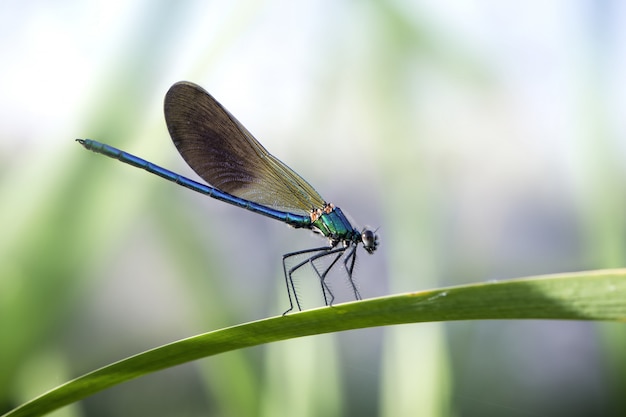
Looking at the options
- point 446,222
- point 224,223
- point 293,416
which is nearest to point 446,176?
point 446,222

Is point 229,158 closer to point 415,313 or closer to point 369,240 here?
point 369,240

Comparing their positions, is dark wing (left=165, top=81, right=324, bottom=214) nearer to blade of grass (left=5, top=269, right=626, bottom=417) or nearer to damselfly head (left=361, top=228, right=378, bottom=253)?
damselfly head (left=361, top=228, right=378, bottom=253)

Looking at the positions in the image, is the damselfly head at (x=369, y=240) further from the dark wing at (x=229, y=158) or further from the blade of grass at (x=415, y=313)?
the blade of grass at (x=415, y=313)

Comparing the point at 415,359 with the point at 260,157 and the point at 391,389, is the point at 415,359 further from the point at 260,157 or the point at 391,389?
the point at 260,157

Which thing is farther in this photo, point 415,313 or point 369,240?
point 369,240

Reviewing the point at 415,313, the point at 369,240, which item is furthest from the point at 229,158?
the point at 415,313

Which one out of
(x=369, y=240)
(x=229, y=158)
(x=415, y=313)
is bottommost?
(x=415, y=313)

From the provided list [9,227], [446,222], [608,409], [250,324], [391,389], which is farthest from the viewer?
[608,409]
